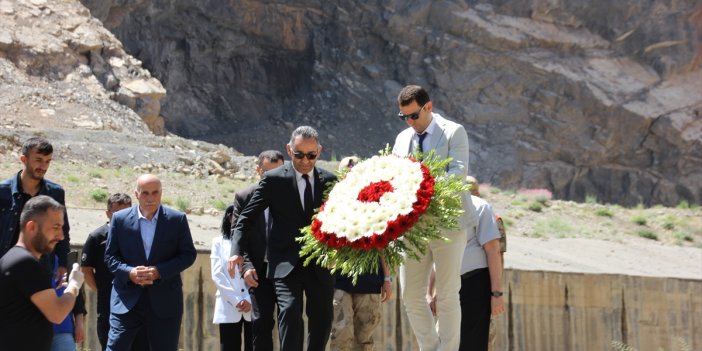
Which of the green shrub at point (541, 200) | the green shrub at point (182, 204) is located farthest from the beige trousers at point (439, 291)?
the green shrub at point (541, 200)

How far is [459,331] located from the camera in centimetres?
786

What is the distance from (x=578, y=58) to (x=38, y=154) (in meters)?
48.3

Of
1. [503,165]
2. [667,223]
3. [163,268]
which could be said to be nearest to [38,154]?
[163,268]

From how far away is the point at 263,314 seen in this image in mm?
8281

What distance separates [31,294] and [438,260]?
2780 millimetres

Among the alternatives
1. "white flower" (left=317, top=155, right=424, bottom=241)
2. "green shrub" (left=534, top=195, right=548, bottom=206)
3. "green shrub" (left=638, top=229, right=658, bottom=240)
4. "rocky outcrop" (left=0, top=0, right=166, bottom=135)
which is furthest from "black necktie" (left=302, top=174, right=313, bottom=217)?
"rocky outcrop" (left=0, top=0, right=166, bottom=135)

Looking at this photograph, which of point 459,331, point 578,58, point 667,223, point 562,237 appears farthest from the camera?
point 578,58

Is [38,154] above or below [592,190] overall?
below

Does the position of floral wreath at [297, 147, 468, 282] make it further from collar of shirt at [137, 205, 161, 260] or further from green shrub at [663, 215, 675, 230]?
green shrub at [663, 215, 675, 230]

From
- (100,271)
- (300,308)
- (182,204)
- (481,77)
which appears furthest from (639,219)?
(300,308)

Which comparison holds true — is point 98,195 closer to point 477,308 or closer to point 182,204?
point 182,204

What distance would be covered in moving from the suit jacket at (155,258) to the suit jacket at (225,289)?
938 millimetres

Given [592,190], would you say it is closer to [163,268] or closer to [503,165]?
[503,165]

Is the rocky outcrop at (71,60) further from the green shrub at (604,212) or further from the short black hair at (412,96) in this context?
the short black hair at (412,96)
